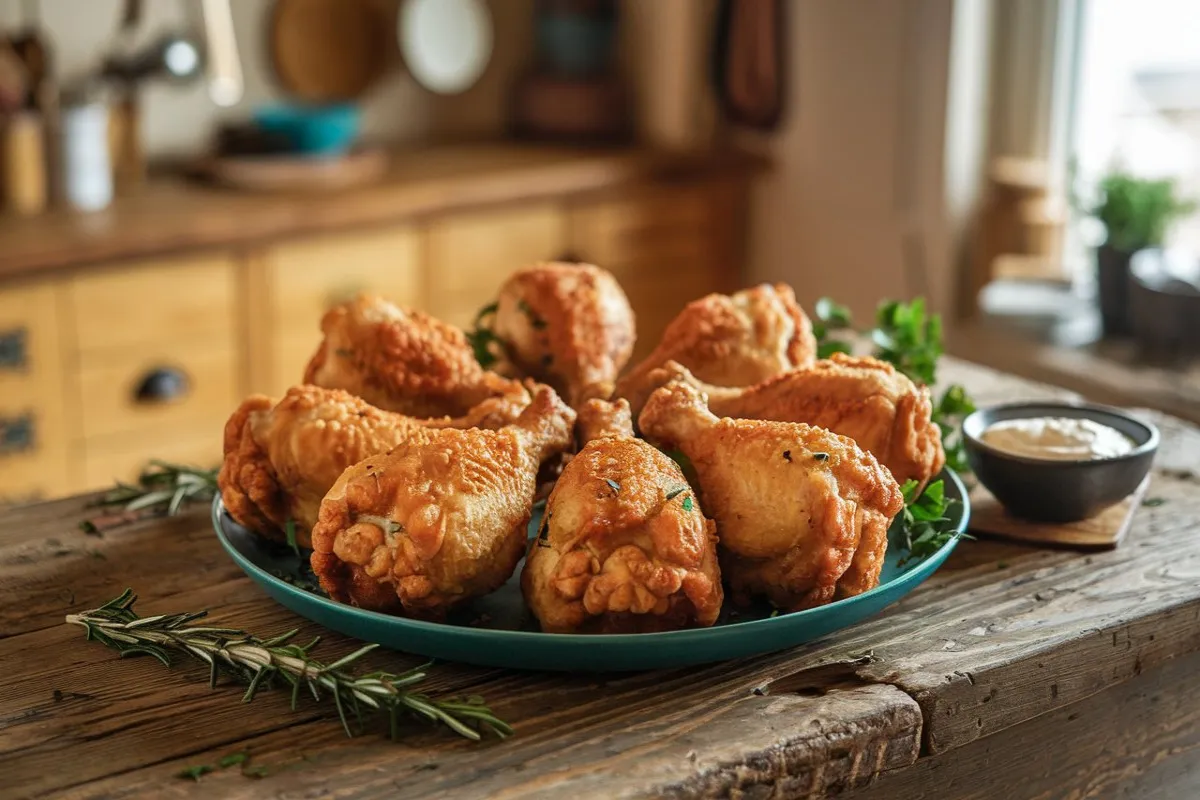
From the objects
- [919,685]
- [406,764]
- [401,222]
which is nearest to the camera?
[406,764]

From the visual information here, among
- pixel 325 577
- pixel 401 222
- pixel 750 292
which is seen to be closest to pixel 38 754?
pixel 325 577

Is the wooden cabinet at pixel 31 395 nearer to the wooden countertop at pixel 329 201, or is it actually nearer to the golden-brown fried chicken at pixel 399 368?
the wooden countertop at pixel 329 201

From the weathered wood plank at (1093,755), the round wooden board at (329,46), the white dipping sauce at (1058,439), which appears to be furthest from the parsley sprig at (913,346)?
the round wooden board at (329,46)

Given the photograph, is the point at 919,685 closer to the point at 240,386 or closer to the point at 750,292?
the point at 750,292

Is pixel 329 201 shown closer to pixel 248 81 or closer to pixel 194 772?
pixel 248 81

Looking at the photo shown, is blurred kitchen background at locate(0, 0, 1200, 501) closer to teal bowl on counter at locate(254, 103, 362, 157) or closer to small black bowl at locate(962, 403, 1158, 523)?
teal bowl on counter at locate(254, 103, 362, 157)

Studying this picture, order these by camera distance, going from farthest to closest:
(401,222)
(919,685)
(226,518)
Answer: (401,222) → (226,518) → (919,685)
